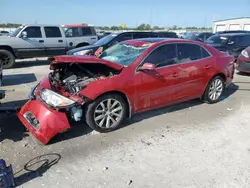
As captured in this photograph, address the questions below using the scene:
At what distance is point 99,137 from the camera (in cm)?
414

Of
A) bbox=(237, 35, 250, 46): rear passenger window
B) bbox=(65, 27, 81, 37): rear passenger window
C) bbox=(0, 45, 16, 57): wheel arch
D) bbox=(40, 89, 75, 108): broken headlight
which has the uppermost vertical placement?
bbox=(65, 27, 81, 37): rear passenger window

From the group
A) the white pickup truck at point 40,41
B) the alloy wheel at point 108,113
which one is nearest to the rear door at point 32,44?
the white pickup truck at point 40,41

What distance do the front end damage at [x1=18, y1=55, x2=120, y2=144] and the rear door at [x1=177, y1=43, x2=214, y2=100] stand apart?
1.52 metres

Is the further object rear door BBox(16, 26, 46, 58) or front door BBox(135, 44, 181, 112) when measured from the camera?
rear door BBox(16, 26, 46, 58)

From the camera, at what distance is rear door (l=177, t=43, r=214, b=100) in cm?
507

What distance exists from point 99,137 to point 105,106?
0.52 m

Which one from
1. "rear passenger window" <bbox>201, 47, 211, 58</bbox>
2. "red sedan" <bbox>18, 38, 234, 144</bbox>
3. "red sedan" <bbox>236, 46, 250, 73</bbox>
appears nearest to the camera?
"red sedan" <bbox>18, 38, 234, 144</bbox>

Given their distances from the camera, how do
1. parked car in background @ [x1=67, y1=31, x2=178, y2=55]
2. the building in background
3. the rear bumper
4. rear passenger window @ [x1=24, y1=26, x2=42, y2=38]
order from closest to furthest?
1. the rear bumper
2. parked car in background @ [x1=67, y1=31, x2=178, y2=55]
3. rear passenger window @ [x1=24, y1=26, x2=42, y2=38]
4. the building in background

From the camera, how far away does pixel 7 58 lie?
1046cm

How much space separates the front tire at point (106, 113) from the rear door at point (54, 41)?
8242 mm

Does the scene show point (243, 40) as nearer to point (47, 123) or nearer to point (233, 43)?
point (233, 43)

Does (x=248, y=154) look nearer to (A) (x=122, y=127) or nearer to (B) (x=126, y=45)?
(A) (x=122, y=127)

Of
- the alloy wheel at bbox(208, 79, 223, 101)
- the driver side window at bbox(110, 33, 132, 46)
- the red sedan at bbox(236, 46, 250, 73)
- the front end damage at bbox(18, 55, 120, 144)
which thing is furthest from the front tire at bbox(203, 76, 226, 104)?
the driver side window at bbox(110, 33, 132, 46)

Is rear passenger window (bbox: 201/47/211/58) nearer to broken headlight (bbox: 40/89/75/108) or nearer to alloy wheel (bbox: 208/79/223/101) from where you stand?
alloy wheel (bbox: 208/79/223/101)
